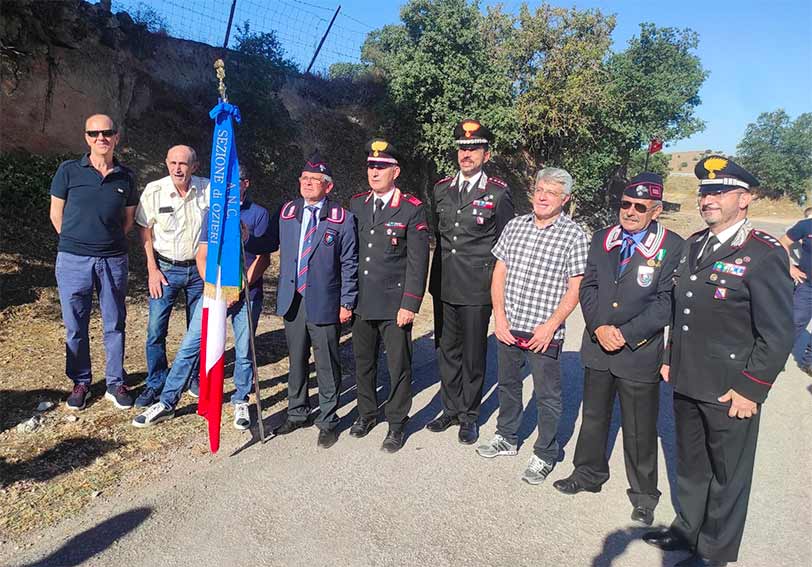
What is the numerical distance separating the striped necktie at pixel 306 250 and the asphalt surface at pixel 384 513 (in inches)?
45.9

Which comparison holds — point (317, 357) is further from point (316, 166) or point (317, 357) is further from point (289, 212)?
point (316, 166)

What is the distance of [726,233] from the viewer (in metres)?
2.83

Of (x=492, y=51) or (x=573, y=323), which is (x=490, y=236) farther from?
(x=492, y=51)

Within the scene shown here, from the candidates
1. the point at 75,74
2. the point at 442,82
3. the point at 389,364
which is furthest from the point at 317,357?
the point at 442,82

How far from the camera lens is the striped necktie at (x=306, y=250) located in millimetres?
4027

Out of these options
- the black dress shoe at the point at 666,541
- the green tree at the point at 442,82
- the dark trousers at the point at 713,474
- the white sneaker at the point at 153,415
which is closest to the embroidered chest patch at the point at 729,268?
the dark trousers at the point at 713,474

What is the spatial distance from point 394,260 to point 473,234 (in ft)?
2.11

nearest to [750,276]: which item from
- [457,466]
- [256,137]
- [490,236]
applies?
[490,236]

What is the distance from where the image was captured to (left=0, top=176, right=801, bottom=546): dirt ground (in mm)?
3303

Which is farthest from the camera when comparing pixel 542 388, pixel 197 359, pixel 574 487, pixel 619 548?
pixel 197 359

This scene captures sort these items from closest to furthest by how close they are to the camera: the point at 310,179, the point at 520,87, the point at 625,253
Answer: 1. the point at 625,253
2. the point at 310,179
3. the point at 520,87

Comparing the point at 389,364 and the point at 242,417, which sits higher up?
the point at 389,364

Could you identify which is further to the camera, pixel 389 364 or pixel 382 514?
pixel 389 364

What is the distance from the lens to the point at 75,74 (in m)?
8.84
